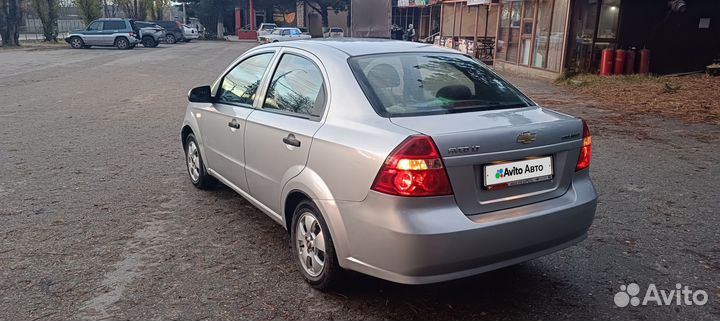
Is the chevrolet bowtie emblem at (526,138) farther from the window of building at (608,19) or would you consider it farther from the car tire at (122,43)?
the car tire at (122,43)

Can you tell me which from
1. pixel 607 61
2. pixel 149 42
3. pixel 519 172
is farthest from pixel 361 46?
pixel 149 42

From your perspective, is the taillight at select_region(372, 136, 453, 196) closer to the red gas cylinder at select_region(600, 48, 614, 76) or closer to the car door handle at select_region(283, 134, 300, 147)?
the car door handle at select_region(283, 134, 300, 147)

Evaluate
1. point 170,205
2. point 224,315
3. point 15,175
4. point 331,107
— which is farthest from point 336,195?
point 15,175

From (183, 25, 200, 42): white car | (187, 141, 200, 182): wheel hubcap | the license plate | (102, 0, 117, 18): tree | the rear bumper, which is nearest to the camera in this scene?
the rear bumper

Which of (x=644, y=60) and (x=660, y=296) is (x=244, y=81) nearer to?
(x=660, y=296)

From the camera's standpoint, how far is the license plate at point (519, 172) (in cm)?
293

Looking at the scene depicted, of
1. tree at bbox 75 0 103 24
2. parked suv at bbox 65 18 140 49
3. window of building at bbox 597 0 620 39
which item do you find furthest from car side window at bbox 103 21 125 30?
window of building at bbox 597 0 620 39

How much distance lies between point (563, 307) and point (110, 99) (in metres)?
11.5

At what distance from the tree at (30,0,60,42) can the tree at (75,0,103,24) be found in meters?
2.20

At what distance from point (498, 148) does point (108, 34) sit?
1334 inches

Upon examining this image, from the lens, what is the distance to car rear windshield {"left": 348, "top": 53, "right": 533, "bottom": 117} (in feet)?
10.8

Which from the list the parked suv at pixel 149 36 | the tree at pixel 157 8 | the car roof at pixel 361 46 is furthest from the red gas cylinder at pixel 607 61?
the tree at pixel 157 8

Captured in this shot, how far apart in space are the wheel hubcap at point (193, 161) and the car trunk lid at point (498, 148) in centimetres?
300

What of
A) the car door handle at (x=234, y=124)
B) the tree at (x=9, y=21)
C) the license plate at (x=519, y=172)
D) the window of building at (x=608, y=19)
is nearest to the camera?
the license plate at (x=519, y=172)
